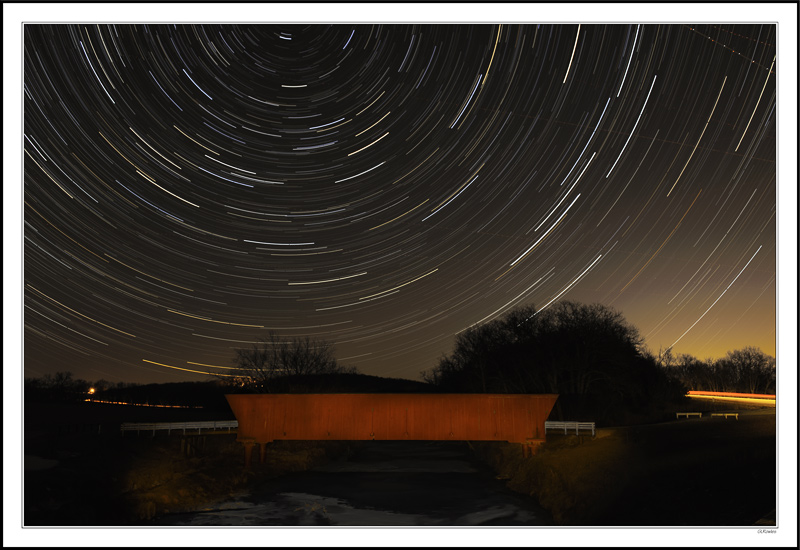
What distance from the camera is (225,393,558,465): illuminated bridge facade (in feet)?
86.4

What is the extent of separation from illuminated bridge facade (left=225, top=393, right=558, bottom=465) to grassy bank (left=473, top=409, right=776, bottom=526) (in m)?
2.33

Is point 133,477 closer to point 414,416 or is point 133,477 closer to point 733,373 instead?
point 414,416

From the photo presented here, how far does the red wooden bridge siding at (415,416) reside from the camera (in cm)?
2636

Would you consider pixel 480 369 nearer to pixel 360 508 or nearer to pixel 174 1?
pixel 360 508

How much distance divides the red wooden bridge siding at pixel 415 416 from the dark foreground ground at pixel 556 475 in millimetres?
2375

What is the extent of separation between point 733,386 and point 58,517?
9431cm

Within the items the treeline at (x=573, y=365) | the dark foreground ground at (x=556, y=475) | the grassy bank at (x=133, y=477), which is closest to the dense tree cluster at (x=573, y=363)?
the treeline at (x=573, y=365)

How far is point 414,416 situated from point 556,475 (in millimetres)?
6973

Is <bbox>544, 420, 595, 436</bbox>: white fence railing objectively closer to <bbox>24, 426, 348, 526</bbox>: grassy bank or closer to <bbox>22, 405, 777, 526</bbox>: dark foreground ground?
<bbox>22, 405, 777, 526</bbox>: dark foreground ground

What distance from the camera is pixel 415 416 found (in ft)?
88.2

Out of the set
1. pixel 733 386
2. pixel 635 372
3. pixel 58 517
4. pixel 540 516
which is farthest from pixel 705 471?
pixel 733 386

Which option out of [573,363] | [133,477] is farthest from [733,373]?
[133,477]

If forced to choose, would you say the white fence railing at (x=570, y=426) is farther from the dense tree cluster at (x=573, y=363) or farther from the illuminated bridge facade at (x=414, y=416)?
the dense tree cluster at (x=573, y=363)

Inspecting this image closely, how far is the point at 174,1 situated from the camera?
31.2ft
